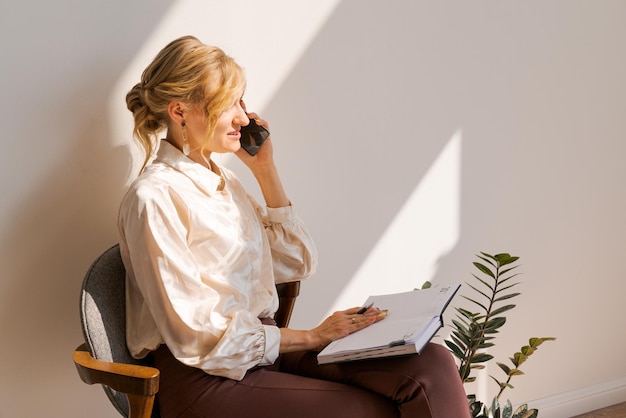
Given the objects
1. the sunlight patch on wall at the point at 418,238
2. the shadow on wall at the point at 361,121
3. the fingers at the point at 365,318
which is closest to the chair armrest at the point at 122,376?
the fingers at the point at 365,318

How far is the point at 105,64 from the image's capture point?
81.0 inches

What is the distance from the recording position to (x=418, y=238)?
2750 millimetres

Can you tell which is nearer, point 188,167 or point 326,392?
point 326,392

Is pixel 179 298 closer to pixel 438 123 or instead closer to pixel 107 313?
pixel 107 313

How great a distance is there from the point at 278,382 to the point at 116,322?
39 cm

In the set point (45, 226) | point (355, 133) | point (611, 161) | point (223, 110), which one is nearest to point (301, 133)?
point (355, 133)

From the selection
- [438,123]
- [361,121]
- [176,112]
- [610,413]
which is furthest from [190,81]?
[610,413]

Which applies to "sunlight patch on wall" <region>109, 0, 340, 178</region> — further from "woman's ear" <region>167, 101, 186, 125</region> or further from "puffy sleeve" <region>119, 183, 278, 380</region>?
"puffy sleeve" <region>119, 183, 278, 380</region>

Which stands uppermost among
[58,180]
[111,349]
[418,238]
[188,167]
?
[418,238]

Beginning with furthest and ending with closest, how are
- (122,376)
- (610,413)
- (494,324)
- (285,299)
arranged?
(610,413), (494,324), (285,299), (122,376)

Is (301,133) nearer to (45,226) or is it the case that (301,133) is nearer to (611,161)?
(45,226)

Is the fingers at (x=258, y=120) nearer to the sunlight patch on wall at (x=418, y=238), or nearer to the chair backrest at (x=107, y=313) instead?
the chair backrest at (x=107, y=313)

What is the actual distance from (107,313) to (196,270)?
0.73 feet

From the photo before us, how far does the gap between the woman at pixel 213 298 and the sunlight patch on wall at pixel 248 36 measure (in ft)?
0.44
